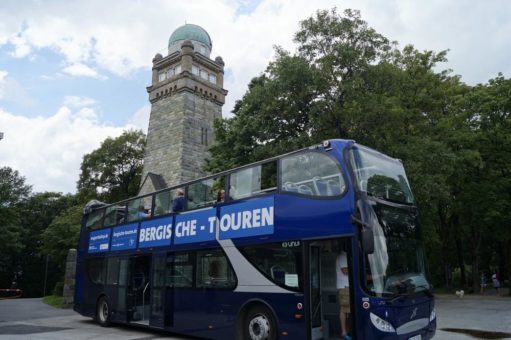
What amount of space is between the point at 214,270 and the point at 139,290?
12.9 feet

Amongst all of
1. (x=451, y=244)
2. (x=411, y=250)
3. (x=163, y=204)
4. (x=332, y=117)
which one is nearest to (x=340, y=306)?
(x=411, y=250)

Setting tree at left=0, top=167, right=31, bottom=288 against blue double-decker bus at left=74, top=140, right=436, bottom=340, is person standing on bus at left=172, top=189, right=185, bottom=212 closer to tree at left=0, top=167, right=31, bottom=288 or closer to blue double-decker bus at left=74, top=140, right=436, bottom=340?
blue double-decker bus at left=74, top=140, right=436, bottom=340

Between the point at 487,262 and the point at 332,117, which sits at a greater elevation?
the point at 332,117

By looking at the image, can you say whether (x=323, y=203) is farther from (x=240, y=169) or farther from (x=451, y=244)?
(x=451, y=244)

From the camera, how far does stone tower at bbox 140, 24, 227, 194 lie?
38.0 meters

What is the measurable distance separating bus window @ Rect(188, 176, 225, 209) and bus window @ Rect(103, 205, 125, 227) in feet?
12.6

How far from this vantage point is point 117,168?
48062mm

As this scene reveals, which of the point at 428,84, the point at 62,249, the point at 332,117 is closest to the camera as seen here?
the point at 332,117

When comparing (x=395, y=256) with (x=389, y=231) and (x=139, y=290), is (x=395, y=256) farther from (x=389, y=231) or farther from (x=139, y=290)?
(x=139, y=290)

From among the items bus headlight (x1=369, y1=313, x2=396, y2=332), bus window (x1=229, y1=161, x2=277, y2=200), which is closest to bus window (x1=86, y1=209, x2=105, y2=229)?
bus window (x1=229, y1=161, x2=277, y2=200)

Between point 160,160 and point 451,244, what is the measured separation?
2615cm

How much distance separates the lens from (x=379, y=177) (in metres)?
8.30

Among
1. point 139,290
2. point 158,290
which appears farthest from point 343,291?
point 139,290

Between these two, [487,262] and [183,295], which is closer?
[183,295]
